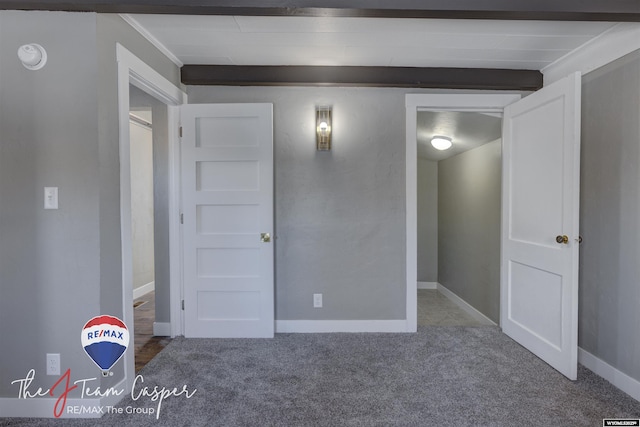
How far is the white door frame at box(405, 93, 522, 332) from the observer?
2.87 metres

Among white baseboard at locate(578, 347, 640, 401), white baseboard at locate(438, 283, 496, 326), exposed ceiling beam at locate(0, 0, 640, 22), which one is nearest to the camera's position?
exposed ceiling beam at locate(0, 0, 640, 22)

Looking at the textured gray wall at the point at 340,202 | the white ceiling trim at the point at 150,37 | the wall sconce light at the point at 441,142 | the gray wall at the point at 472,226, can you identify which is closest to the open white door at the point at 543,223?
the gray wall at the point at 472,226

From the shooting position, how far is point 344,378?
218cm

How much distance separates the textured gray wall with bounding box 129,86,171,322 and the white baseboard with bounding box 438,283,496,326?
3.16 m

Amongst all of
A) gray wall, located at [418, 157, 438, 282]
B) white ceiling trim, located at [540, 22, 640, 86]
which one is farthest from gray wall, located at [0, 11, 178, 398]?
gray wall, located at [418, 157, 438, 282]

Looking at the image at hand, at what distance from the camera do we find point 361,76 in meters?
2.76

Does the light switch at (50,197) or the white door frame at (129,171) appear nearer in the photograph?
the light switch at (50,197)

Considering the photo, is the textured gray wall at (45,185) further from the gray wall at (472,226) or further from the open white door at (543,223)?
the gray wall at (472,226)

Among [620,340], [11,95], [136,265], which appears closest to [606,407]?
[620,340]

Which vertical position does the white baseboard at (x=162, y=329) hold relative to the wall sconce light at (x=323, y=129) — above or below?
below

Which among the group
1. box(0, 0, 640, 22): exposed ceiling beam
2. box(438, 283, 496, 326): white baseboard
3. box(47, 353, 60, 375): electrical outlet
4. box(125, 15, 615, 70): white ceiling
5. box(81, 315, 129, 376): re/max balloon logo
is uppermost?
box(125, 15, 615, 70): white ceiling

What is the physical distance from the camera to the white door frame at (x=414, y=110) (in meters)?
2.87

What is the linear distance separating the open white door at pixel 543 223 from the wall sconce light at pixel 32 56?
10.1 feet

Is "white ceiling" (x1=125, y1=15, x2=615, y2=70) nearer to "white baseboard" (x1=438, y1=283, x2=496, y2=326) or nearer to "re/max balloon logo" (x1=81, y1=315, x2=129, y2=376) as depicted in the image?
"re/max balloon logo" (x1=81, y1=315, x2=129, y2=376)
